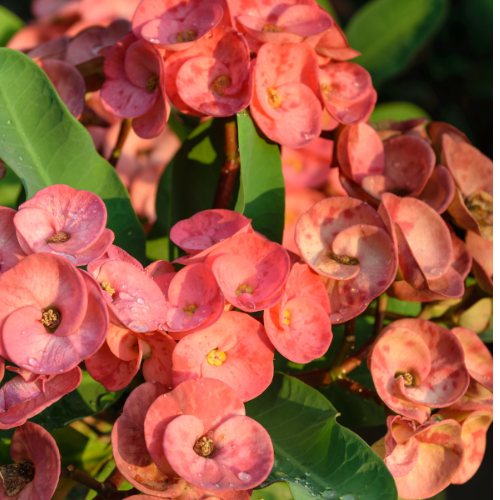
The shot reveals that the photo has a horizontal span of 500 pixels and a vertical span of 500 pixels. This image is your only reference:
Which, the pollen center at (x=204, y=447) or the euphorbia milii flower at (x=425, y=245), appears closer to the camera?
the pollen center at (x=204, y=447)

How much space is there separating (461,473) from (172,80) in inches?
28.5

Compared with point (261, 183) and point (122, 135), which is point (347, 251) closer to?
point (261, 183)

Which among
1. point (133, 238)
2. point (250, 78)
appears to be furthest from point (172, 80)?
point (133, 238)

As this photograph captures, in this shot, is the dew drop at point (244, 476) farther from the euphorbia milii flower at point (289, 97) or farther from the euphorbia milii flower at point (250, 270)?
the euphorbia milii flower at point (289, 97)

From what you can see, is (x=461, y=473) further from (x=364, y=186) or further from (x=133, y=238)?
(x=133, y=238)

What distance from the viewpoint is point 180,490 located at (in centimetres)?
55

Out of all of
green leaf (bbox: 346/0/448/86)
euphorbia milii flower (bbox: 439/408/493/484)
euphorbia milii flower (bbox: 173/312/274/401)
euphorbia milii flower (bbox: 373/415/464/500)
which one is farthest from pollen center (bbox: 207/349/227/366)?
green leaf (bbox: 346/0/448/86)

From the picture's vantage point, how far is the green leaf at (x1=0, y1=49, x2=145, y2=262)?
76 centimetres

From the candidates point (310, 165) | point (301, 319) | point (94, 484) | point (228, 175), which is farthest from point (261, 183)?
point (310, 165)

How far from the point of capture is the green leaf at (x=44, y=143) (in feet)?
2.51

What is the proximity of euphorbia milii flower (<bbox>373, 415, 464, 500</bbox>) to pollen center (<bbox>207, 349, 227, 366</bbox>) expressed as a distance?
232mm

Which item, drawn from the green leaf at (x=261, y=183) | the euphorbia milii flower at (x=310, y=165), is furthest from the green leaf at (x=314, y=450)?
the euphorbia milii flower at (x=310, y=165)

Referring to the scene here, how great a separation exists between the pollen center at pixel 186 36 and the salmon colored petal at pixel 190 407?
514mm

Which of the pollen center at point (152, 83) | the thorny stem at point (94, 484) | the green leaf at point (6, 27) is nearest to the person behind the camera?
the thorny stem at point (94, 484)
